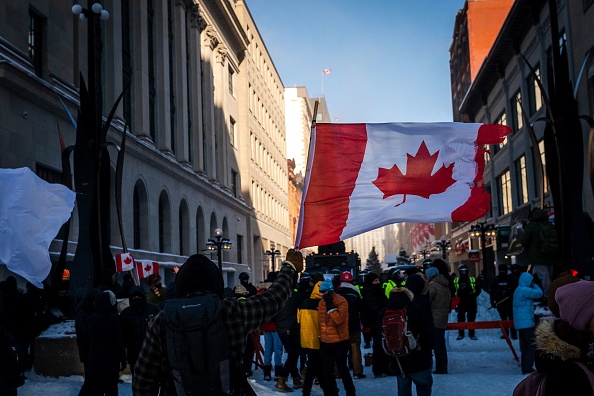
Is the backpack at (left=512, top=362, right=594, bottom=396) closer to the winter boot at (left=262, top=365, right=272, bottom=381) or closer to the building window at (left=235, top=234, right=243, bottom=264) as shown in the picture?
the winter boot at (left=262, top=365, right=272, bottom=381)

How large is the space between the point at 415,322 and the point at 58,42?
61.1ft

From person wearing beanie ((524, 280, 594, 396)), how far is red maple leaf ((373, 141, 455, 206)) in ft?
19.2

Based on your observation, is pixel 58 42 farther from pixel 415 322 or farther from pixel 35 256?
pixel 415 322

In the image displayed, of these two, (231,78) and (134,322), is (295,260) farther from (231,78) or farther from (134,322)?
(231,78)

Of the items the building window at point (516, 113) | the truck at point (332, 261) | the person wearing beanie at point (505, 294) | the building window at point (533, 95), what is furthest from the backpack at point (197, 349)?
the building window at point (516, 113)

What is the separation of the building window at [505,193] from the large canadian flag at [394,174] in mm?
37605

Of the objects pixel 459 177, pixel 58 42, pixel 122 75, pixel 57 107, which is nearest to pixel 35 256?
pixel 459 177

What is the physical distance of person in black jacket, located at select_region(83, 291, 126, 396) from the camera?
789 centimetres

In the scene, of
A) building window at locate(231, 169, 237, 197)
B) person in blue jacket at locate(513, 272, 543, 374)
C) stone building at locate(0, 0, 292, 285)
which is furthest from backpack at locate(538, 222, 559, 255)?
building window at locate(231, 169, 237, 197)

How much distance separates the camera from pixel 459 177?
29.2 ft

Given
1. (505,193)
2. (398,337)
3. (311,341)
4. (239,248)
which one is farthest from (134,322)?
(239,248)

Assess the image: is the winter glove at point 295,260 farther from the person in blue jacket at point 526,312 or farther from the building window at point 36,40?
the building window at point 36,40

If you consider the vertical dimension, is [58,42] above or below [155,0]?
below

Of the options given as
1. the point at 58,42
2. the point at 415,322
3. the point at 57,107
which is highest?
the point at 58,42
